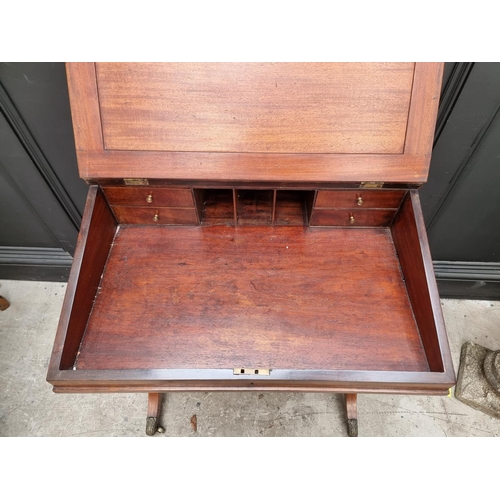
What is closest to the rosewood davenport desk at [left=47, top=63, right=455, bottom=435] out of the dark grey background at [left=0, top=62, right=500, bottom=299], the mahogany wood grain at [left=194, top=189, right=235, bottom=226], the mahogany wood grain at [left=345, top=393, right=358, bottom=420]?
the mahogany wood grain at [left=194, top=189, right=235, bottom=226]

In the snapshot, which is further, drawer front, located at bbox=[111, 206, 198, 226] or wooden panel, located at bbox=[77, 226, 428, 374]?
drawer front, located at bbox=[111, 206, 198, 226]

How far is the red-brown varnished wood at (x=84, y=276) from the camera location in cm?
97

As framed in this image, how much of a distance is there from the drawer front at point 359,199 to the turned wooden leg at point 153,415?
1.20m

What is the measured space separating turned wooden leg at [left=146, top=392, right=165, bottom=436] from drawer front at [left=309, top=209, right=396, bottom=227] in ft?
3.70

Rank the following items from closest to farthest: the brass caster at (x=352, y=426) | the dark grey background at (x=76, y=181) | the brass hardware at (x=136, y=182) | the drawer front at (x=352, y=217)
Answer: the brass hardware at (x=136, y=182) < the drawer front at (x=352, y=217) < the dark grey background at (x=76, y=181) < the brass caster at (x=352, y=426)

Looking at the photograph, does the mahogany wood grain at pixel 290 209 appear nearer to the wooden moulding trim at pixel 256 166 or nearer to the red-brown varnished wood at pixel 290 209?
the red-brown varnished wood at pixel 290 209

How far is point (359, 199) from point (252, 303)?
1.62 feet

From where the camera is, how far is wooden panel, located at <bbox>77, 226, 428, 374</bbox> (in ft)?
3.43

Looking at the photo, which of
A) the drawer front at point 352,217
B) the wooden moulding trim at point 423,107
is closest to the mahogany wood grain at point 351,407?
the drawer front at point 352,217

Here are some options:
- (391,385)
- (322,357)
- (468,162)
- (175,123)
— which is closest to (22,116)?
(175,123)

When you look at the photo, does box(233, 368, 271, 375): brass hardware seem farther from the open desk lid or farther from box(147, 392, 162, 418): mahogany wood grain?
box(147, 392, 162, 418): mahogany wood grain

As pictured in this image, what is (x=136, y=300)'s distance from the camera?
1.15 metres

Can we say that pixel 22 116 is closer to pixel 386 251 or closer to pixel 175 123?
pixel 175 123

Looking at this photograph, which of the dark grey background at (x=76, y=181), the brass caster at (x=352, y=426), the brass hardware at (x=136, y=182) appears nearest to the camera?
the brass hardware at (x=136, y=182)
